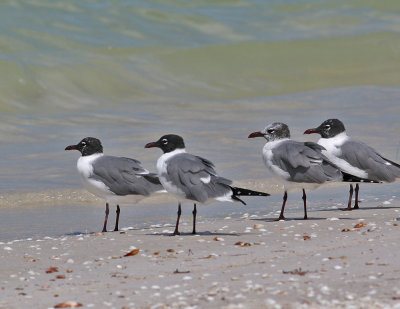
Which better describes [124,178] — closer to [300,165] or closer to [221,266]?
[300,165]

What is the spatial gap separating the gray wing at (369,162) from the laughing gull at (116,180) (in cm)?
216

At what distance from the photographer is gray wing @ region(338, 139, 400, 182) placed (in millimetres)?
10125

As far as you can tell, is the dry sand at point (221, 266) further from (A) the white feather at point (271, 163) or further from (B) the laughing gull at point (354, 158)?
(B) the laughing gull at point (354, 158)

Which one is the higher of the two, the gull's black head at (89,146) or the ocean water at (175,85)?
the ocean water at (175,85)

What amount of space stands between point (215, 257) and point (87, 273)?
41.1 inches

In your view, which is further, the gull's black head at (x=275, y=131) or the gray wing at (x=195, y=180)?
the gull's black head at (x=275, y=131)

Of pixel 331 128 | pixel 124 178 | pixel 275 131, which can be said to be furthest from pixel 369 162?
pixel 124 178

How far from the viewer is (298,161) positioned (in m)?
9.24

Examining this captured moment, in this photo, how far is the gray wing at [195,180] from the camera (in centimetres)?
870

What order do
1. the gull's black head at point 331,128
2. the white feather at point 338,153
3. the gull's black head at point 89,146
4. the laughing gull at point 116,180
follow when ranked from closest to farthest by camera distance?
the laughing gull at point 116,180
the gull's black head at point 89,146
the white feather at point 338,153
the gull's black head at point 331,128

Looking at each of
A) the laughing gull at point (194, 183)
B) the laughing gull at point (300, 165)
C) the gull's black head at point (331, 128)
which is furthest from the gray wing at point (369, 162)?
the laughing gull at point (194, 183)

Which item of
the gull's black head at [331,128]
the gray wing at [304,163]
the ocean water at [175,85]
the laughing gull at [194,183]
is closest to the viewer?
the laughing gull at [194,183]

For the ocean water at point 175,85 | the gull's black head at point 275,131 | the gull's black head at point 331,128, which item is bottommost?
the gull's black head at point 275,131

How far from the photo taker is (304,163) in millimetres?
9242
